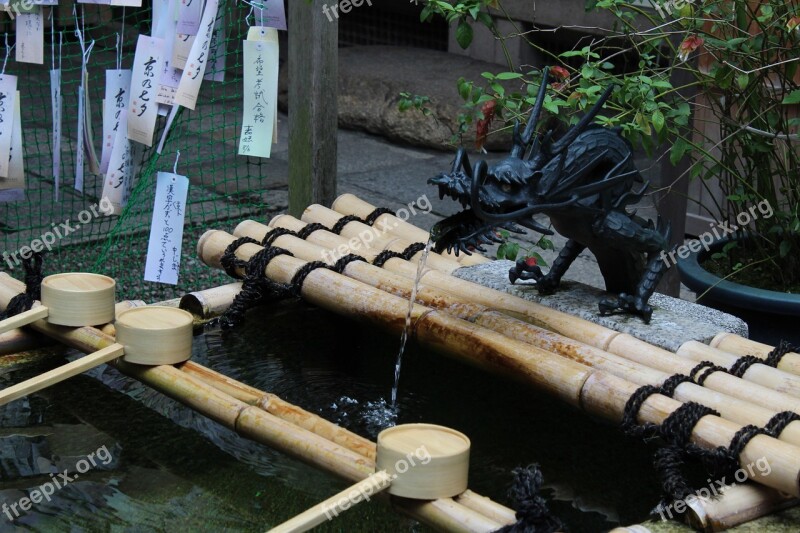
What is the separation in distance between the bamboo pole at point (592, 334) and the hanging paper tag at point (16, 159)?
1861mm

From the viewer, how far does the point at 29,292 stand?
11.4 ft

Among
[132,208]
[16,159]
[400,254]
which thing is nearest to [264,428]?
[400,254]

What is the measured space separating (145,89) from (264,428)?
2.26 meters

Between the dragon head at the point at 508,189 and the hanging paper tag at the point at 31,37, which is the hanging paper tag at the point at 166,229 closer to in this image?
the hanging paper tag at the point at 31,37

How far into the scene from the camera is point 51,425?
3094 millimetres

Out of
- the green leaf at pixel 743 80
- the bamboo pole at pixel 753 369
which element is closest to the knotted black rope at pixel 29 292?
the bamboo pole at pixel 753 369

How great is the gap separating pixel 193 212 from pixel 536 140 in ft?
12.1

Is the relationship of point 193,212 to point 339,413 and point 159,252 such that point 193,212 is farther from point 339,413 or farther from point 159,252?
point 339,413

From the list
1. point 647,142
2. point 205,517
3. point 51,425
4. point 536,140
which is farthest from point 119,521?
point 647,142

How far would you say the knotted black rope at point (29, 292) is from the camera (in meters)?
3.41

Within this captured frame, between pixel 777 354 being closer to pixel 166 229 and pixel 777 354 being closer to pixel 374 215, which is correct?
pixel 374 215

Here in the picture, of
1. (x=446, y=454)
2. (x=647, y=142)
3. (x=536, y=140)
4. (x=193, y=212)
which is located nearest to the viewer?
(x=446, y=454)

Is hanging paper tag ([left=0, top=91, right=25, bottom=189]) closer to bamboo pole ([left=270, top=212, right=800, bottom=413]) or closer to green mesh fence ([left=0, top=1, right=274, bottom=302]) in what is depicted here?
green mesh fence ([left=0, top=1, right=274, bottom=302])

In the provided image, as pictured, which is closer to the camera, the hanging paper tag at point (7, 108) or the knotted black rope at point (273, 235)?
the knotted black rope at point (273, 235)
